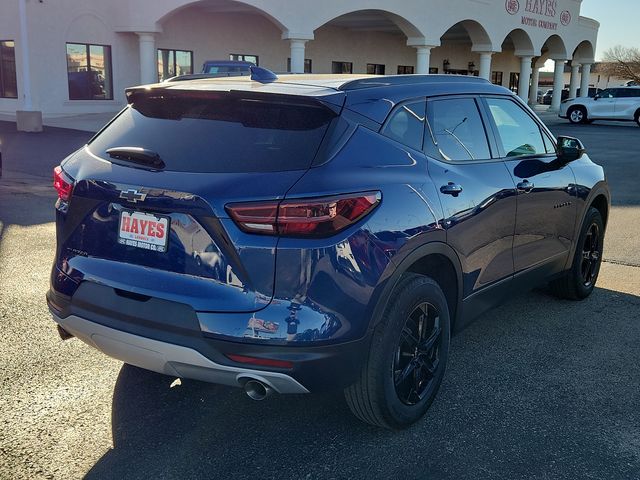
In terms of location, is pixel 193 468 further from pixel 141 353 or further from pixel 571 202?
pixel 571 202

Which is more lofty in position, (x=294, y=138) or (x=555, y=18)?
(x=555, y=18)

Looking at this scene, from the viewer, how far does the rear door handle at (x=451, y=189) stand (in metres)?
3.50

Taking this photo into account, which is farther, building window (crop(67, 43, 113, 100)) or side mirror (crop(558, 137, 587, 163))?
building window (crop(67, 43, 113, 100))

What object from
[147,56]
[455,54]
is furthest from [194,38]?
[455,54]

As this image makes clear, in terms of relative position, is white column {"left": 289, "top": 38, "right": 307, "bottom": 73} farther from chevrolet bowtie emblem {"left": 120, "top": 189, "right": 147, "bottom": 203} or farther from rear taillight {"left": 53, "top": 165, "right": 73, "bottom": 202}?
chevrolet bowtie emblem {"left": 120, "top": 189, "right": 147, "bottom": 203}

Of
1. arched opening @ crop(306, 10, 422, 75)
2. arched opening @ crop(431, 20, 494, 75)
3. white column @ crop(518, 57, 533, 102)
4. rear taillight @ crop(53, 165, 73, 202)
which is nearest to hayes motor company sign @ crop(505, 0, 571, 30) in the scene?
white column @ crop(518, 57, 533, 102)

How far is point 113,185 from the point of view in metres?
3.07

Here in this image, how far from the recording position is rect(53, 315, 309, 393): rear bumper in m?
2.82

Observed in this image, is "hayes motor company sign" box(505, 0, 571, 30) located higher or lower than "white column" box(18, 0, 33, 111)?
higher

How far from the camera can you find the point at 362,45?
3534 cm

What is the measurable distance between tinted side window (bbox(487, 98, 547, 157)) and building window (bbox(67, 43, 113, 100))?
22458 millimetres

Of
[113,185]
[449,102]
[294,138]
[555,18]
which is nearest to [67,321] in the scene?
[113,185]

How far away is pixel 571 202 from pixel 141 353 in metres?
3.39

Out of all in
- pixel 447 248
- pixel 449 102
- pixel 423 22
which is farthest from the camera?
pixel 423 22
